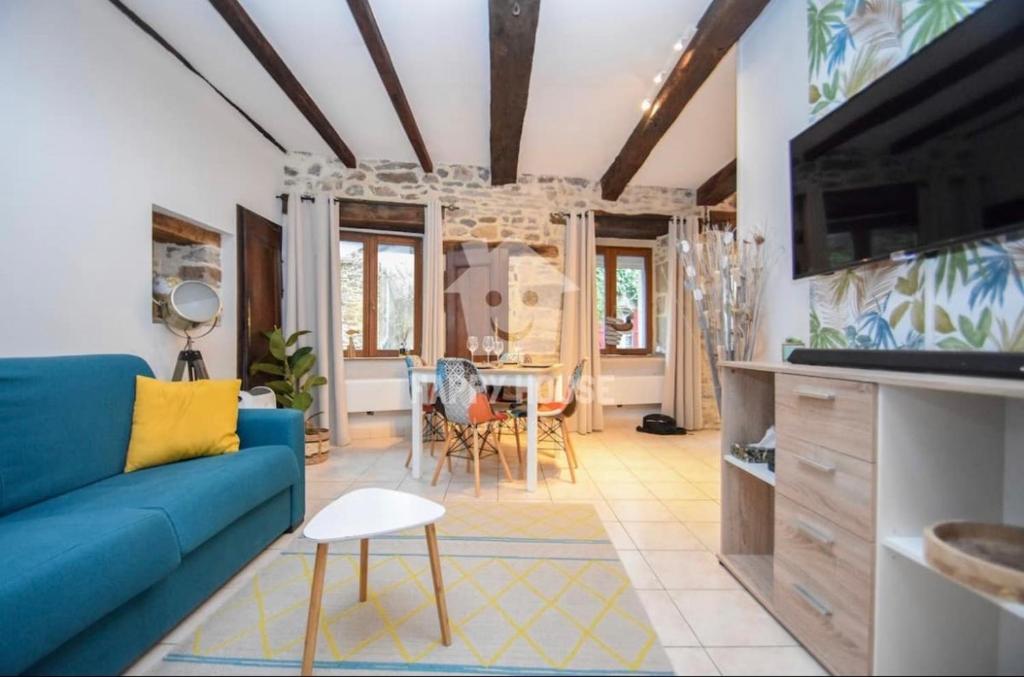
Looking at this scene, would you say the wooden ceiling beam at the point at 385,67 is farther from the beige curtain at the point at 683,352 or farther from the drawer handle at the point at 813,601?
the drawer handle at the point at 813,601

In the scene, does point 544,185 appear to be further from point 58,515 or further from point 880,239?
point 58,515

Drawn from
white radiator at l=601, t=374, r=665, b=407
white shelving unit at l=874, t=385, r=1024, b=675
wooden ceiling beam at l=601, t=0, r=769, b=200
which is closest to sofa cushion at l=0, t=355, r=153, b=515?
white shelving unit at l=874, t=385, r=1024, b=675

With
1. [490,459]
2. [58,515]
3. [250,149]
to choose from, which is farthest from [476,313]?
[58,515]

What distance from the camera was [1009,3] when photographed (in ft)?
2.86

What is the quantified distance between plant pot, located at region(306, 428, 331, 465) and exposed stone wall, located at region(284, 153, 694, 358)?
2.09m

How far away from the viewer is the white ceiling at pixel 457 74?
2.14 metres

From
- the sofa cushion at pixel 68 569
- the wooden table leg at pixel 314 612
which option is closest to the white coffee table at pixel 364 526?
the wooden table leg at pixel 314 612

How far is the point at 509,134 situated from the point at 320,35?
1.44 metres

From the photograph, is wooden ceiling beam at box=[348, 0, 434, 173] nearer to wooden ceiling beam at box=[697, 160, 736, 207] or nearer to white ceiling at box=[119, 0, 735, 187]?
white ceiling at box=[119, 0, 735, 187]

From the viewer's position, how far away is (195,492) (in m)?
1.30

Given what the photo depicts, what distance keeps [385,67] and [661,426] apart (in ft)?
12.9

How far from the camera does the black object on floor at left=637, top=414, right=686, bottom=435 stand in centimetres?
404

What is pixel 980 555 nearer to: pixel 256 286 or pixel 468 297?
pixel 468 297

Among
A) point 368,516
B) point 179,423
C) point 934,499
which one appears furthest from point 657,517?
point 179,423
